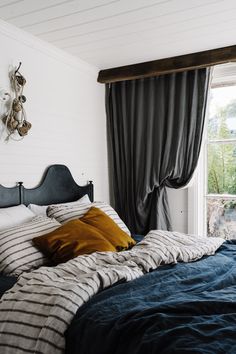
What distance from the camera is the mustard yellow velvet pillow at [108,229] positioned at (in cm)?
229

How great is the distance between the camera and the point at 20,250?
6.39 feet

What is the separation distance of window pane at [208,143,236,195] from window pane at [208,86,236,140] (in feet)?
0.35

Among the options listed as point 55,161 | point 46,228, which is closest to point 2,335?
point 46,228

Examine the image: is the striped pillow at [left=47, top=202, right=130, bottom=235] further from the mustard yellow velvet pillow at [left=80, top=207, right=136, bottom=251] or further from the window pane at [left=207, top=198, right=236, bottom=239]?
the window pane at [left=207, top=198, right=236, bottom=239]

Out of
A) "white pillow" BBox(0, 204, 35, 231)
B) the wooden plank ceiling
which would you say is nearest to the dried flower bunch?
the wooden plank ceiling

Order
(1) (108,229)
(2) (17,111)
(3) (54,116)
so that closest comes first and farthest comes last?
(1) (108,229)
(2) (17,111)
(3) (54,116)

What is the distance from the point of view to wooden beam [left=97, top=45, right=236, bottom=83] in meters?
2.88

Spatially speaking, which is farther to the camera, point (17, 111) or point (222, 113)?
point (222, 113)

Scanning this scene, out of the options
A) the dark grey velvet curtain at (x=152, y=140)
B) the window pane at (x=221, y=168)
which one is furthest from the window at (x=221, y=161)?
the dark grey velvet curtain at (x=152, y=140)

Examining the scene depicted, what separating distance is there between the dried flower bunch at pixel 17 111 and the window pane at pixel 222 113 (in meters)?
1.75

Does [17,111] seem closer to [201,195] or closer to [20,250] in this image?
[20,250]

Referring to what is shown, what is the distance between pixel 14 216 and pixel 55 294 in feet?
3.29

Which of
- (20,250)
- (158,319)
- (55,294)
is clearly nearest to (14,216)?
(20,250)

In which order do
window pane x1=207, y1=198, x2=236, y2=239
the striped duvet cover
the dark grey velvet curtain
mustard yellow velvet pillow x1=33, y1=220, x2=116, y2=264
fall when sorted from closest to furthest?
the striped duvet cover < mustard yellow velvet pillow x1=33, y1=220, x2=116, y2=264 < the dark grey velvet curtain < window pane x1=207, y1=198, x2=236, y2=239
